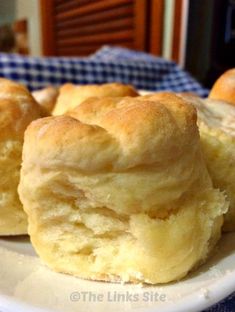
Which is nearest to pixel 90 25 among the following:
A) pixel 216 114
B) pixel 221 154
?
pixel 216 114

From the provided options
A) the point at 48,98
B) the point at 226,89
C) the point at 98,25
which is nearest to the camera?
the point at 226,89

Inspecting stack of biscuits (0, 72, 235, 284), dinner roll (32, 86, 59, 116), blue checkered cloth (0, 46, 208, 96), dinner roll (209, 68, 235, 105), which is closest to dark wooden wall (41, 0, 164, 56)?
blue checkered cloth (0, 46, 208, 96)

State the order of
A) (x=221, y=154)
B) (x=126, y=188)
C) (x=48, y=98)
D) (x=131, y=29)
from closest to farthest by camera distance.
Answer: (x=126, y=188)
(x=221, y=154)
(x=48, y=98)
(x=131, y=29)

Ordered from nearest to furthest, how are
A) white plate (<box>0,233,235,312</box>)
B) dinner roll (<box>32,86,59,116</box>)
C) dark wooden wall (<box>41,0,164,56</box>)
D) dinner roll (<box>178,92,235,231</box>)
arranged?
white plate (<box>0,233,235,312</box>), dinner roll (<box>178,92,235,231</box>), dinner roll (<box>32,86,59,116</box>), dark wooden wall (<box>41,0,164,56</box>)

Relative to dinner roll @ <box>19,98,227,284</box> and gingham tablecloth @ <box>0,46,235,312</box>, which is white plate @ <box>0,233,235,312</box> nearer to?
dinner roll @ <box>19,98,227,284</box>

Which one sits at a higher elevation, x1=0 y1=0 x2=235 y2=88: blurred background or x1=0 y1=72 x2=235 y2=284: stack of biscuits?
x1=0 y1=72 x2=235 y2=284: stack of biscuits

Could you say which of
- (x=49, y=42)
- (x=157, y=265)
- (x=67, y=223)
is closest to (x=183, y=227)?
(x=157, y=265)

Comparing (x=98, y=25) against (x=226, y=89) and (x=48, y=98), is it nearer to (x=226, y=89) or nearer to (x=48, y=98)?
(x=48, y=98)
